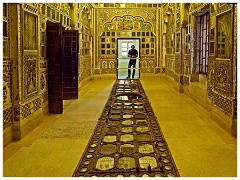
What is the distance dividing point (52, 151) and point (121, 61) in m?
17.5

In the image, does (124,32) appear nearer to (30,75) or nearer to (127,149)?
(30,75)

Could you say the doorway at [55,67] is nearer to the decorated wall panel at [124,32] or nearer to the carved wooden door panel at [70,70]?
the carved wooden door panel at [70,70]

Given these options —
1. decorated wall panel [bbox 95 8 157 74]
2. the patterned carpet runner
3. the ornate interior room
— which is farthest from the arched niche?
the patterned carpet runner

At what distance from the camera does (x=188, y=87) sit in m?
9.52

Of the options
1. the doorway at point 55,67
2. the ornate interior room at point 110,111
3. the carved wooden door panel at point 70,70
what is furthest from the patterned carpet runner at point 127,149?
the carved wooden door panel at point 70,70

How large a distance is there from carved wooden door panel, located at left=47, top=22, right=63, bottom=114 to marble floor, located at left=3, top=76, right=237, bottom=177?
0.29m

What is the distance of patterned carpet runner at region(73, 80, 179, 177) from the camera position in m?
3.57

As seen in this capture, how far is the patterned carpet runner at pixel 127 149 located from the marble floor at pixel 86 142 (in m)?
0.11

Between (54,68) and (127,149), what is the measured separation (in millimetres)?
2966

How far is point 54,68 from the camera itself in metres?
6.76

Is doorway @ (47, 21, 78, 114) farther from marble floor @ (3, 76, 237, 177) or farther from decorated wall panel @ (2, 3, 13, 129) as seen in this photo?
decorated wall panel @ (2, 3, 13, 129)

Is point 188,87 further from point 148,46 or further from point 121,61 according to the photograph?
point 121,61

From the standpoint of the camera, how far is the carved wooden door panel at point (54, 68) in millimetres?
6664

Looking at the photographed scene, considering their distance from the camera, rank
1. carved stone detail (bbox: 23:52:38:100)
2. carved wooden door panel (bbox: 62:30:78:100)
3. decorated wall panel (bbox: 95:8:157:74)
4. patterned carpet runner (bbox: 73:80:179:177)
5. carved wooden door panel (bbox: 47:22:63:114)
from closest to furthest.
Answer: patterned carpet runner (bbox: 73:80:179:177) < carved stone detail (bbox: 23:52:38:100) < carved wooden door panel (bbox: 47:22:63:114) < carved wooden door panel (bbox: 62:30:78:100) < decorated wall panel (bbox: 95:8:157:74)
